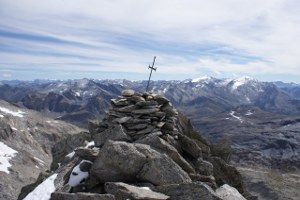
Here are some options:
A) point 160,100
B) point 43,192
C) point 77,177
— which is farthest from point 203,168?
point 43,192

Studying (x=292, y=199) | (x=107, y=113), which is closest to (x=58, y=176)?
(x=107, y=113)

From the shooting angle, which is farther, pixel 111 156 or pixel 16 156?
pixel 16 156

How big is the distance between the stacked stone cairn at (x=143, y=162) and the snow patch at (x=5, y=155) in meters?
132

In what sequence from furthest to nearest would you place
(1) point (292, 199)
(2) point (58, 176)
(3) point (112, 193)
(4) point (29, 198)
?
(1) point (292, 199), (2) point (58, 176), (4) point (29, 198), (3) point (112, 193)

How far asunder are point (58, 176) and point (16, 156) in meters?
157

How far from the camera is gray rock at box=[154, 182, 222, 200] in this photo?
19688 millimetres

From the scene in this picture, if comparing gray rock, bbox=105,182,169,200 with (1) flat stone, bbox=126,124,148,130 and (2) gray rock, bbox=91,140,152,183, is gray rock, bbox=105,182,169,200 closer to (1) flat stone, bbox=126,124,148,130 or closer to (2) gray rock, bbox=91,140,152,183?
(2) gray rock, bbox=91,140,152,183

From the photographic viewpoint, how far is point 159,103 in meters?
31.9

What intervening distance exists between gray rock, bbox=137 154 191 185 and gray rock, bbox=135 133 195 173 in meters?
2.75

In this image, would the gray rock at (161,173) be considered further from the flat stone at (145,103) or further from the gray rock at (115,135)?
the flat stone at (145,103)

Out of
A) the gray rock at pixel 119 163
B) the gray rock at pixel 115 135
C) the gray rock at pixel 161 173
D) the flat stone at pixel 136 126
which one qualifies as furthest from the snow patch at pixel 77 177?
→ the flat stone at pixel 136 126

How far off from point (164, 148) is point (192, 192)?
635 cm

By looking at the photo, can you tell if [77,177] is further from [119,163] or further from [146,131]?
[146,131]

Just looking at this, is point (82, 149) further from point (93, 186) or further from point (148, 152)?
point (148, 152)
